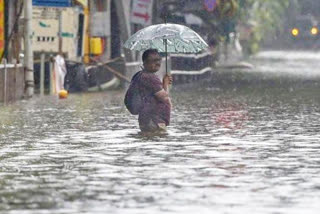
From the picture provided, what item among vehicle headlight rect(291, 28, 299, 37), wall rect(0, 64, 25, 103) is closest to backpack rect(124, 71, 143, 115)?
wall rect(0, 64, 25, 103)

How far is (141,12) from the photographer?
44438 mm

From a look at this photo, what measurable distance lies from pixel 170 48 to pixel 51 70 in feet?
42.0

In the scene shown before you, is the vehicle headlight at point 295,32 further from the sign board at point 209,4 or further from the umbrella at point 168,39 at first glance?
the umbrella at point 168,39

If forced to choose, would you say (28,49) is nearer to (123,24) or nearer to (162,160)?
(123,24)

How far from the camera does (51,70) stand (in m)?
33.9

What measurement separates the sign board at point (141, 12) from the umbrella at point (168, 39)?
2229cm

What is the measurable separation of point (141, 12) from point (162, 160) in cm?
2919

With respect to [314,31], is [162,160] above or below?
above

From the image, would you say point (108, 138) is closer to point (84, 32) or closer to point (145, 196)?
point (145, 196)

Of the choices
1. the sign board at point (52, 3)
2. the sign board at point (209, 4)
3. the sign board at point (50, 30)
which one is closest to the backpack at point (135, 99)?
the sign board at point (52, 3)

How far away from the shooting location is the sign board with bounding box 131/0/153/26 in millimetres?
43938

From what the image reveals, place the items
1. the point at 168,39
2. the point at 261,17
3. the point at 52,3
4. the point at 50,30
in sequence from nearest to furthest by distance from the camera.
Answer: the point at 168,39, the point at 52,3, the point at 50,30, the point at 261,17

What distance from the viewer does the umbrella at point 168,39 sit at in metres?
20.8

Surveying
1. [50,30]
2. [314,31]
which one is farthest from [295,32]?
[50,30]
